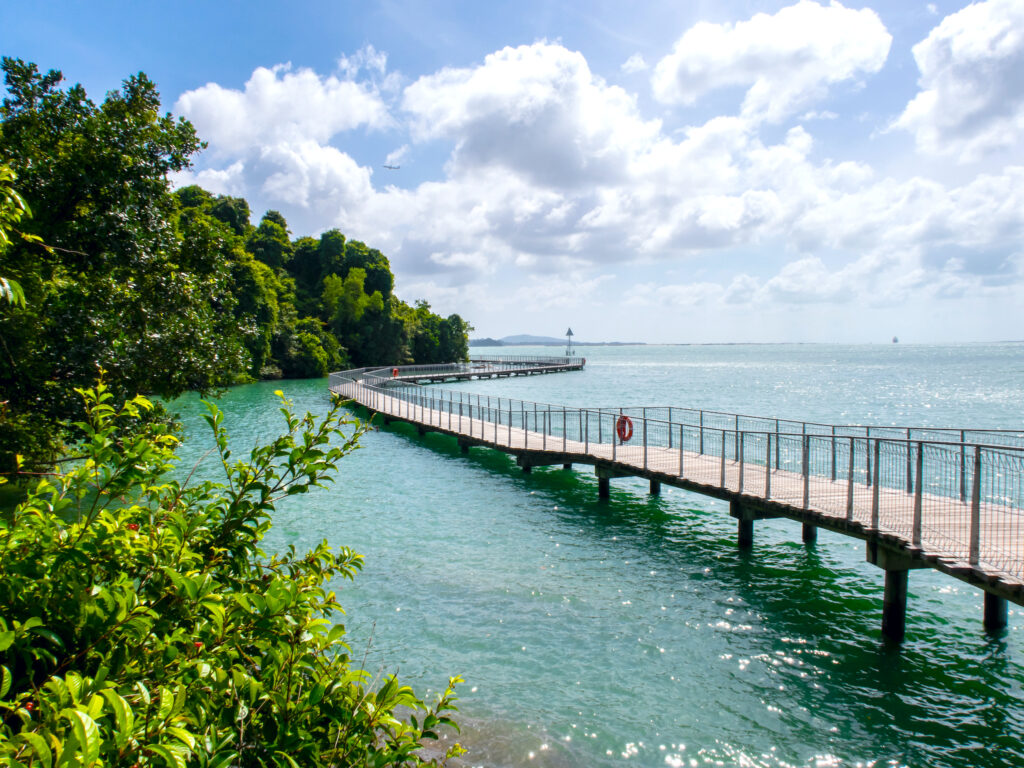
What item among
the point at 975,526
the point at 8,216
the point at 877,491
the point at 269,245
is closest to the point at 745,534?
the point at 877,491

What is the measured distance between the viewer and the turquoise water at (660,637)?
791 cm

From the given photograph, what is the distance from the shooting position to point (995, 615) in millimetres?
10711

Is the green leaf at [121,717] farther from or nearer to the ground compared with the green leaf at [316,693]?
farther from the ground

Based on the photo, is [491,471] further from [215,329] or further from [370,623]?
[370,623]

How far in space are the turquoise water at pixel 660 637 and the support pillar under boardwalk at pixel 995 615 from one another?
0.22 metres

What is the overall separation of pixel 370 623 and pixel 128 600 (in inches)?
351

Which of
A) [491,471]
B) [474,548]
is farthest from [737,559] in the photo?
[491,471]

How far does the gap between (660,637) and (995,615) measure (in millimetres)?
5400

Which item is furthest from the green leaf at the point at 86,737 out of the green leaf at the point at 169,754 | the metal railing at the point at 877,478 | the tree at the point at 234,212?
the tree at the point at 234,212

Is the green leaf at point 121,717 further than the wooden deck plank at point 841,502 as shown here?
No

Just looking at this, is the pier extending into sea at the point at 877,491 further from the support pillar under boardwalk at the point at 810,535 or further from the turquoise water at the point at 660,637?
the turquoise water at the point at 660,637

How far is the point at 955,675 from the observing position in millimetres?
9359

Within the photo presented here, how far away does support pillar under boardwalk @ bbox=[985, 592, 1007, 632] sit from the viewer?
35.0ft

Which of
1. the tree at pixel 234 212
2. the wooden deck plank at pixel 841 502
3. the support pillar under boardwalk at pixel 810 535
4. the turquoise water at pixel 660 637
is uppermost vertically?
the tree at pixel 234 212
